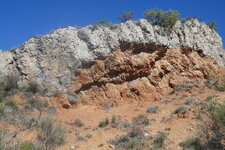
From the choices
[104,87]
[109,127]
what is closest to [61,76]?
[104,87]

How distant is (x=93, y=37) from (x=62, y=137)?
10.0 m

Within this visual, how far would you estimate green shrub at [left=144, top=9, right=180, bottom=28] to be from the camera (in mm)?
23375

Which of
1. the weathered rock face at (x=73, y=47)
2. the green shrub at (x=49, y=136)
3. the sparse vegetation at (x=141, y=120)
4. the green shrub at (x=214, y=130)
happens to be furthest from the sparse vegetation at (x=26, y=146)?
the weathered rock face at (x=73, y=47)

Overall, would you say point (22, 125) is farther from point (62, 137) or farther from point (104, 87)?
point (104, 87)

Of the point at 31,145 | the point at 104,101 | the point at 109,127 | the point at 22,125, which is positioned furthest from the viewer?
the point at 104,101

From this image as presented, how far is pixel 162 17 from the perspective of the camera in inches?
931

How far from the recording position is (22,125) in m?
15.1

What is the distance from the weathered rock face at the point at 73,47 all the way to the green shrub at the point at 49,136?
7.50 meters

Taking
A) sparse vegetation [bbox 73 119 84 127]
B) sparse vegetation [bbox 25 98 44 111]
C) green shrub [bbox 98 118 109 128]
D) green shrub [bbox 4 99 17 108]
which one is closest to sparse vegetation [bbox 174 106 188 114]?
green shrub [bbox 98 118 109 128]

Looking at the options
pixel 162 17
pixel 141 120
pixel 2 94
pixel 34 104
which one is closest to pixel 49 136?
pixel 141 120

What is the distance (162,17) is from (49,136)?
1470cm

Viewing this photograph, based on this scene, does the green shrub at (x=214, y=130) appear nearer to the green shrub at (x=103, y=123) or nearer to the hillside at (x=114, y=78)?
the hillside at (x=114, y=78)

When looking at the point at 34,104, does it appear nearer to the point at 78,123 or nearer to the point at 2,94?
the point at 2,94

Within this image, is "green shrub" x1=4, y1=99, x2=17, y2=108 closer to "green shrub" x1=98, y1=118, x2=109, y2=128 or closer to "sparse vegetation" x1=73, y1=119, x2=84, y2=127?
"sparse vegetation" x1=73, y1=119, x2=84, y2=127
